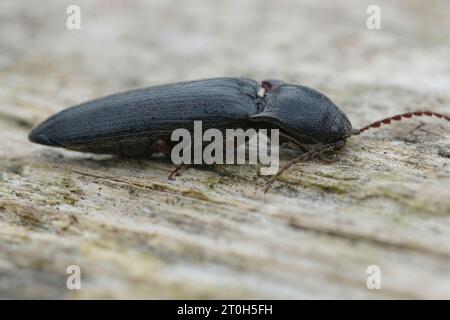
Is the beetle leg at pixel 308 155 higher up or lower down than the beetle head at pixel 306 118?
lower down

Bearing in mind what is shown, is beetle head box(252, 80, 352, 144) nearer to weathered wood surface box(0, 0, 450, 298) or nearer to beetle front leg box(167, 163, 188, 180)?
weathered wood surface box(0, 0, 450, 298)

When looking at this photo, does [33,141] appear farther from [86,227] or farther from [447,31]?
[447,31]

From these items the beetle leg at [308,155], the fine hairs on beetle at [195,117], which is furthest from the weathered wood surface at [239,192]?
the fine hairs on beetle at [195,117]
